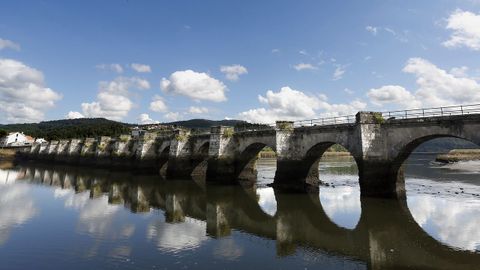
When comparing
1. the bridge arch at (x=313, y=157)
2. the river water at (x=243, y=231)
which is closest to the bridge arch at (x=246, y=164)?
the bridge arch at (x=313, y=157)

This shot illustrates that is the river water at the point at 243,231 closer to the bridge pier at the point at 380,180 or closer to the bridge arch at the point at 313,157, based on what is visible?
the bridge pier at the point at 380,180

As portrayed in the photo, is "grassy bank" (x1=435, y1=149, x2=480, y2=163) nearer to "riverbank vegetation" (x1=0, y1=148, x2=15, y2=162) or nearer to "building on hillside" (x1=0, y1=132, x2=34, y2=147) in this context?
"riverbank vegetation" (x1=0, y1=148, x2=15, y2=162)

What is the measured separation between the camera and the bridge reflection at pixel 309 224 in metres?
12.6

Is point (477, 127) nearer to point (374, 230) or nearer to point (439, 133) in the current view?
point (439, 133)

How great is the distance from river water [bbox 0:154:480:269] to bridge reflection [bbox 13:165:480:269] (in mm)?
51

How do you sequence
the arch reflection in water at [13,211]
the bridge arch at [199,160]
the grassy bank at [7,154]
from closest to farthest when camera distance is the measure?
the arch reflection in water at [13,211]
the bridge arch at [199,160]
the grassy bank at [7,154]

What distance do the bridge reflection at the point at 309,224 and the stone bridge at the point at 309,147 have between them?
2.43 metres

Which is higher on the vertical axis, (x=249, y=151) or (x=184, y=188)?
(x=249, y=151)

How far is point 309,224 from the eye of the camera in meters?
18.2

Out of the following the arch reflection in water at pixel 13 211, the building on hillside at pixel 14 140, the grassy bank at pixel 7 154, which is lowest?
the arch reflection in water at pixel 13 211

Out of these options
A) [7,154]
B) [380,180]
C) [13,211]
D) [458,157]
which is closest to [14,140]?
[7,154]

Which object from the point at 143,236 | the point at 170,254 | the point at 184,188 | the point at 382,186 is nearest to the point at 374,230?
the point at 382,186

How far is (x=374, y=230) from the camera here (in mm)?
16469

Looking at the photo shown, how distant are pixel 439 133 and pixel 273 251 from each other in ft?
51.7
